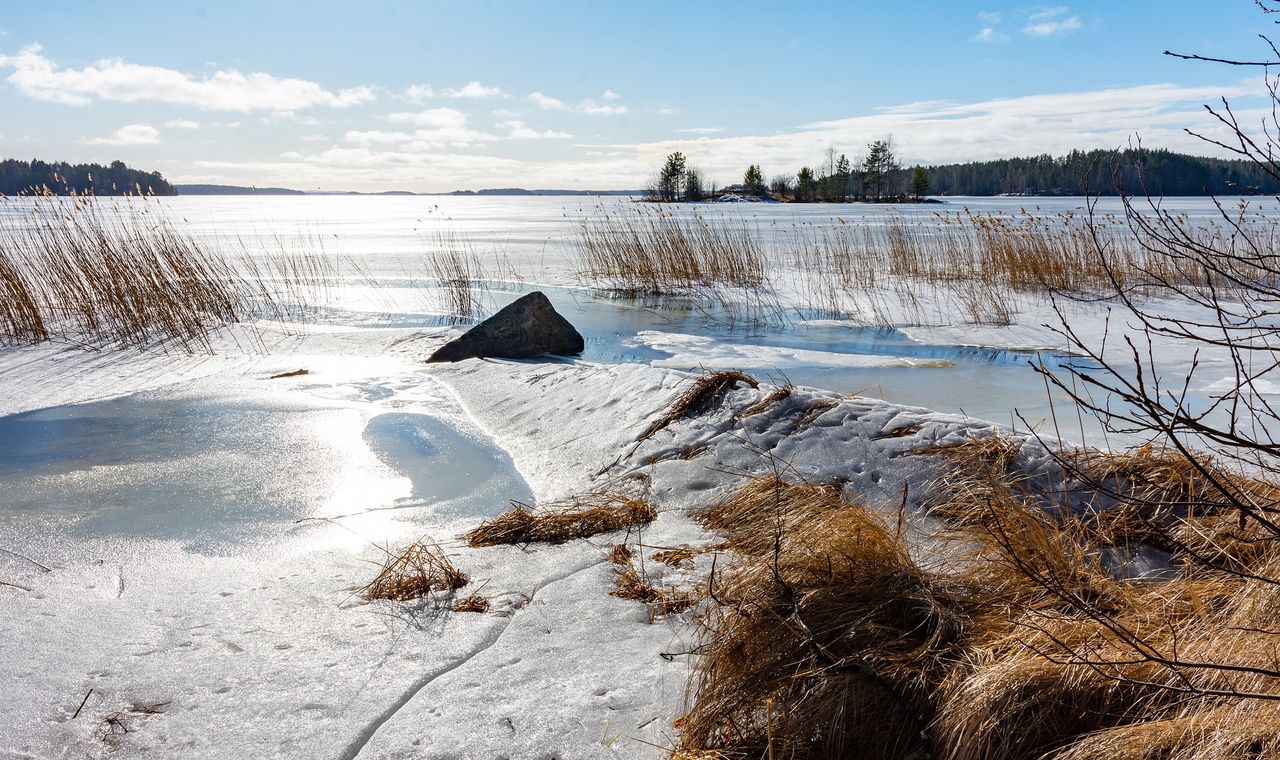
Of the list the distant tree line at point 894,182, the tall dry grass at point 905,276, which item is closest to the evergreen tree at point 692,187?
the distant tree line at point 894,182

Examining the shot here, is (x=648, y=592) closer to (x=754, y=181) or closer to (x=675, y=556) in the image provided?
(x=675, y=556)

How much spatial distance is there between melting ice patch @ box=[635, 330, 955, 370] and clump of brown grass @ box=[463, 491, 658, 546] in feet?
11.6

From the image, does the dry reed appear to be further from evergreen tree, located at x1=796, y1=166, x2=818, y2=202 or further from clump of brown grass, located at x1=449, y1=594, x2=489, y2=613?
evergreen tree, located at x1=796, y1=166, x2=818, y2=202

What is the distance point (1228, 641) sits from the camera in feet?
5.50

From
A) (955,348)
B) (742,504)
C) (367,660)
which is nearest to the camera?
(367,660)

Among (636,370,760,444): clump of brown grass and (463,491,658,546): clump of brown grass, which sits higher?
(636,370,760,444): clump of brown grass

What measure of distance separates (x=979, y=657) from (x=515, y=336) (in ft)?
18.9

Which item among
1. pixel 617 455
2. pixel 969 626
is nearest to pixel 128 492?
pixel 617 455

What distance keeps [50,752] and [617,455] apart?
8.98 ft

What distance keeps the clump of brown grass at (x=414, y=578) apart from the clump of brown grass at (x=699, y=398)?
1.63 meters

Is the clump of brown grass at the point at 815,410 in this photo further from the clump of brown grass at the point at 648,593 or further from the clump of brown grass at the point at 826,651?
the clump of brown grass at the point at 826,651

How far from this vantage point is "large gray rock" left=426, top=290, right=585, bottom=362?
699 centimetres

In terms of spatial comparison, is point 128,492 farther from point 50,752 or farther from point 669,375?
point 669,375

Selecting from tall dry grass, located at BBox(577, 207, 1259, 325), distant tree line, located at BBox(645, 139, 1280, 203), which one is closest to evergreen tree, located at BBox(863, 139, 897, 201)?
distant tree line, located at BBox(645, 139, 1280, 203)
